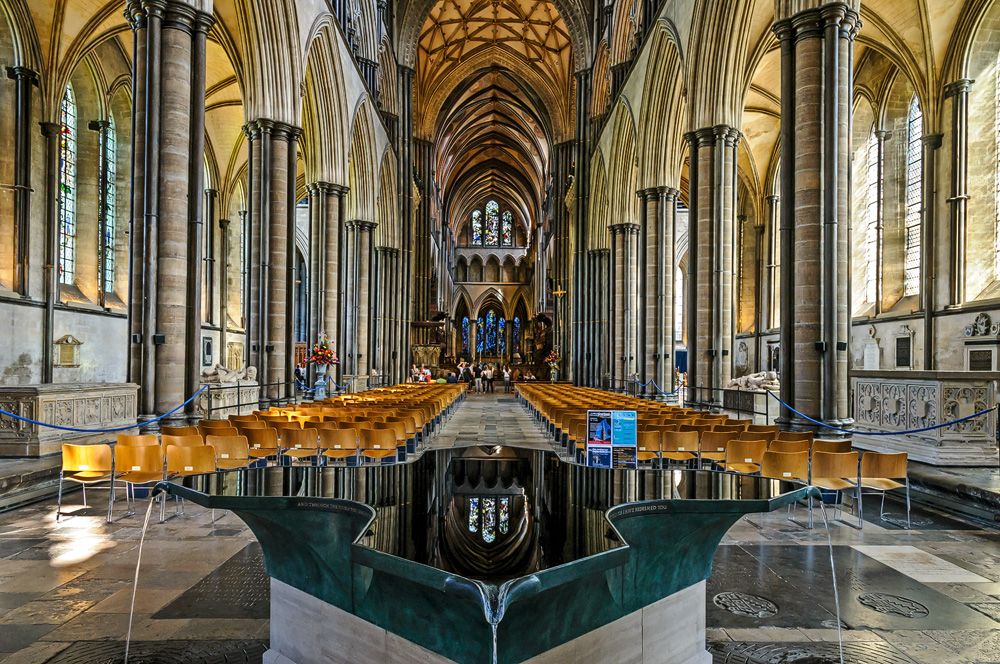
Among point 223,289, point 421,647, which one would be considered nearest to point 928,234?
point 421,647

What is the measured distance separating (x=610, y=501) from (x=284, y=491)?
154 cm

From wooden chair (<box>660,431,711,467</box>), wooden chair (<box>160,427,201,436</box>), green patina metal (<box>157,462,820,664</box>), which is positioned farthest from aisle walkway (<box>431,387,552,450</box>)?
green patina metal (<box>157,462,820,664</box>)

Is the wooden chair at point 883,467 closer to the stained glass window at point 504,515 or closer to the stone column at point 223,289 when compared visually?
the stained glass window at point 504,515

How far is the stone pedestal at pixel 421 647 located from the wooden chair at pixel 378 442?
12.9ft

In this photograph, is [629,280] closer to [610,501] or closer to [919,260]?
[919,260]

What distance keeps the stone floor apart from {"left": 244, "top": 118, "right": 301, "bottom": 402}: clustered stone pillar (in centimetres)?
779

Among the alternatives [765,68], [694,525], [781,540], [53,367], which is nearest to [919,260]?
[765,68]

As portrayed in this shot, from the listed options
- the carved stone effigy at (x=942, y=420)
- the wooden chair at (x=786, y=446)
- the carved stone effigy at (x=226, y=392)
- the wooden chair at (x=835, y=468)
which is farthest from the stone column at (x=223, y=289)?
the wooden chair at (x=835, y=468)

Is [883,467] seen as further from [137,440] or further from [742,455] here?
[137,440]

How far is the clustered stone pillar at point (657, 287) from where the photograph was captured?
18406 millimetres

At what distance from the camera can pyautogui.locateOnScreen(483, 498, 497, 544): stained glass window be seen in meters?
2.50

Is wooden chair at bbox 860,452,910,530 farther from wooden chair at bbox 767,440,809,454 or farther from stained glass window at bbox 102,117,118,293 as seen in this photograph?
stained glass window at bbox 102,117,118,293

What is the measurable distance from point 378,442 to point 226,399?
6.33 m

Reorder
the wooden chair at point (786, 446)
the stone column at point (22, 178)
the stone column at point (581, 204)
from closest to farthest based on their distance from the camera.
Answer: the wooden chair at point (786, 446), the stone column at point (22, 178), the stone column at point (581, 204)
